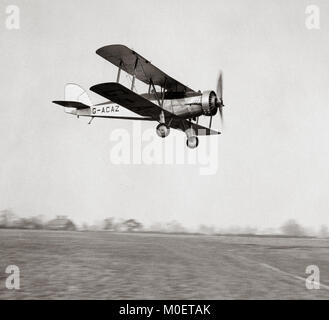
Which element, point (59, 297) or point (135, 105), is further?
point (135, 105)

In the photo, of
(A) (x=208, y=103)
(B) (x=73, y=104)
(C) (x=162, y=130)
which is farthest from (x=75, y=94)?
(A) (x=208, y=103)

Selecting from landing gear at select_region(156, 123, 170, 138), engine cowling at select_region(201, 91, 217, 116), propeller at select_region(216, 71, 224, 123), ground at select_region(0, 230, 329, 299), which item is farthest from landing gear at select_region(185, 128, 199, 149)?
ground at select_region(0, 230, 329, 299)

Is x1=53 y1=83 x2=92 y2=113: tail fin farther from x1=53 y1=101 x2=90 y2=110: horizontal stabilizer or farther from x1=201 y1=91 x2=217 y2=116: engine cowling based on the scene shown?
x1=201 y1=91 x2=217 y2=116: engine cowling

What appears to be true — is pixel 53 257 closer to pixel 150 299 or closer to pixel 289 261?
pixel 150 299

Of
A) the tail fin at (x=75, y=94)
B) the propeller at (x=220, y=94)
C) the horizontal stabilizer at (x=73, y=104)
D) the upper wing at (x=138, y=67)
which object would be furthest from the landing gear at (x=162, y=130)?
the tail fin at (x=75, y=94)

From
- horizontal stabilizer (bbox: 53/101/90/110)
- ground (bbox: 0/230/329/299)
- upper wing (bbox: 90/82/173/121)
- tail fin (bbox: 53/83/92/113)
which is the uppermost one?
tail fin (bbox: 53/83/92/113)

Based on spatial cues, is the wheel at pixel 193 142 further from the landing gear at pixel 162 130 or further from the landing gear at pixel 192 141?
the landing gear at pixel 162 130

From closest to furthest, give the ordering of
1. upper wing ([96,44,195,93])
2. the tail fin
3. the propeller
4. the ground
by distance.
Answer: the ground
upper wing ([96,44,195,93])
the propeller
the tail fin
